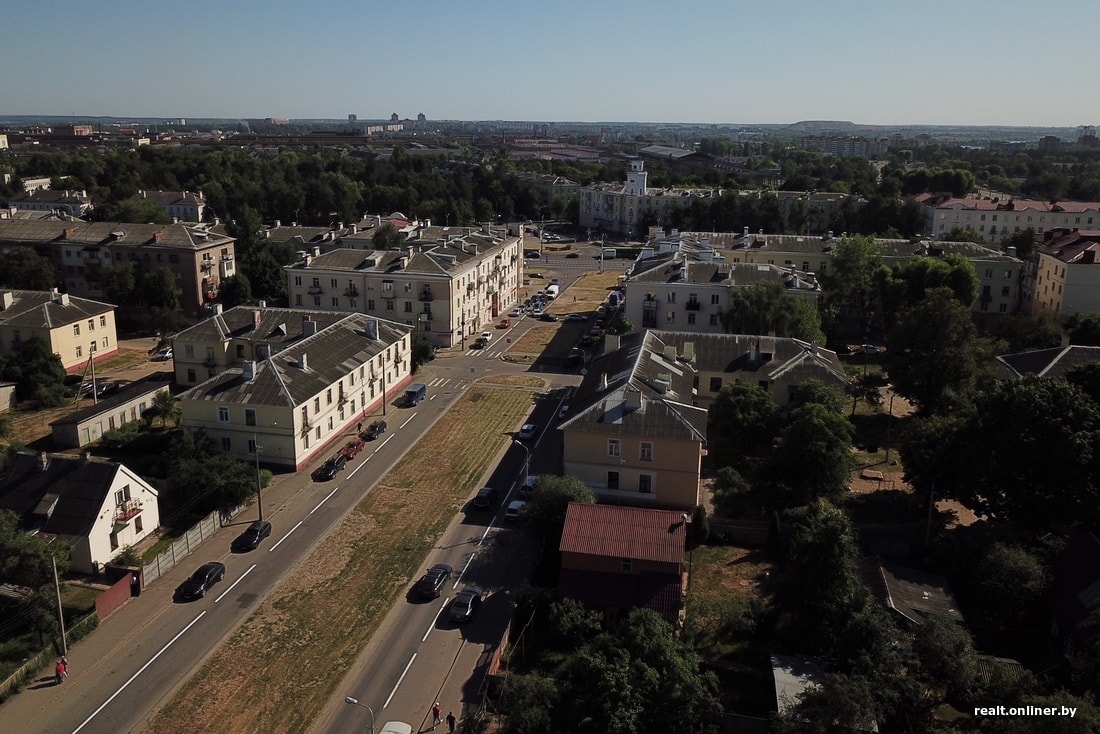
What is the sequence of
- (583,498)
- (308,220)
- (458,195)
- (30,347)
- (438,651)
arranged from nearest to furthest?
(438,651) → (583,498) → (30,347) → (308,220) → (458,195)

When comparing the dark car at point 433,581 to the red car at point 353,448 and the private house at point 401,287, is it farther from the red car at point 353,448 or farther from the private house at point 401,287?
the private house at point 401,287

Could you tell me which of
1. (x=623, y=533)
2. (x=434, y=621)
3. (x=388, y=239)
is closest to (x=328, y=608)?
(x=434, y=621)

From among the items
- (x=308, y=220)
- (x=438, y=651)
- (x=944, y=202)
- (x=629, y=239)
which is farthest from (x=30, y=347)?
(x=944, y=202)

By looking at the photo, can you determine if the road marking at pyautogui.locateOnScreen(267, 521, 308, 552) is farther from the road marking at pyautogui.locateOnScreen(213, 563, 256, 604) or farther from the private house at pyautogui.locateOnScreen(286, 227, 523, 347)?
the private house at pyautogui.locateOnScreen(286, 227, 523, 347)

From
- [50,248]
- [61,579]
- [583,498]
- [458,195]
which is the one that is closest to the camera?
[61,579]

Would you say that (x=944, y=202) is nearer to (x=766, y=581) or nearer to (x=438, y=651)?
(x=766, y=581)

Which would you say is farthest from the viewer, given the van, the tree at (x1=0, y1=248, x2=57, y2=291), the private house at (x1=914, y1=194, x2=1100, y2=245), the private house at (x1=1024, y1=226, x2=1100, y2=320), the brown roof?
the private house at (x1=914, y1=194, x2=1100, y2=245)

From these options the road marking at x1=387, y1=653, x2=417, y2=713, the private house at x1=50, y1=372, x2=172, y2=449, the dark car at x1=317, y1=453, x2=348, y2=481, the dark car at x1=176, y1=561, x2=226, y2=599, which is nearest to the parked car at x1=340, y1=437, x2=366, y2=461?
the dark car at x1=317, y1=453, x2=348, y2=481
